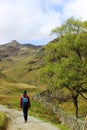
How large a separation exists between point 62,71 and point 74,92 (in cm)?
927

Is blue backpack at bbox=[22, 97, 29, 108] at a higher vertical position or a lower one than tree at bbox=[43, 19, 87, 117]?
lower

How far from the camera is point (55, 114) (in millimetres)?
58531

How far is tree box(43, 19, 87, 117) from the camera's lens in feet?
183

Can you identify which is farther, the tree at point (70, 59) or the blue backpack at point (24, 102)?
the tree at point (70, 59)

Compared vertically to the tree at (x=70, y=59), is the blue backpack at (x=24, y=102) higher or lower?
lower

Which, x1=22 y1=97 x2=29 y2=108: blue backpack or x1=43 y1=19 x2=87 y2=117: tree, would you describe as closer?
x1=22 y1=97 x2=29 y2=108: blue backpack

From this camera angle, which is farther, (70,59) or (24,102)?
(70,59)

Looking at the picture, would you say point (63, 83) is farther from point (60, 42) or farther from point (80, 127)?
point (80, 127)

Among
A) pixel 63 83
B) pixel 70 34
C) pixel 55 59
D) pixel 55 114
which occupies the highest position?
pixel 70 34

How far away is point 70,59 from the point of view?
5619 centimetres

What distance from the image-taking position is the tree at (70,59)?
55719 millimetres

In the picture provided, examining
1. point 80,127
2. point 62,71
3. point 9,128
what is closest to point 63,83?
point 62,71

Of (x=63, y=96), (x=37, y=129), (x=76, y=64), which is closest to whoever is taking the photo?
(x=37, y=129)

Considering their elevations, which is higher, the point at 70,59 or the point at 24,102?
the point at 70,59
